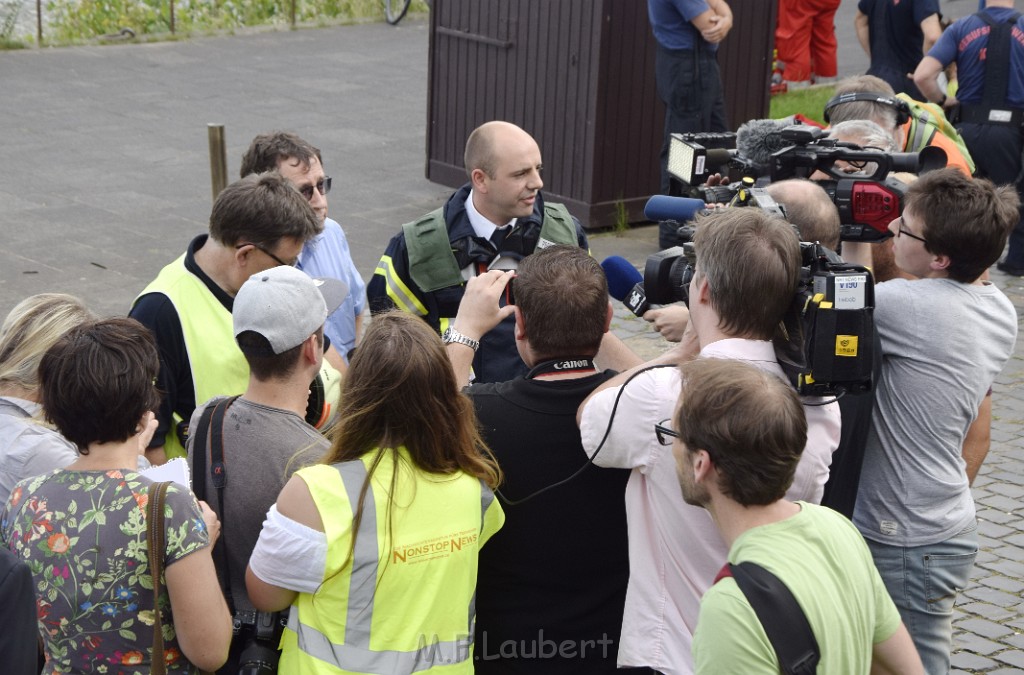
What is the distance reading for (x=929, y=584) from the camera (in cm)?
364

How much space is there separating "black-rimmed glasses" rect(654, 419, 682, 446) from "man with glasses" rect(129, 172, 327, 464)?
157cm

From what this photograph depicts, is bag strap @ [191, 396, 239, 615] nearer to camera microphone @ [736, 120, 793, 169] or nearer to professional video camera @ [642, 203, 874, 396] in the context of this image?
professional video camera @ [642, 203, 874, 396]

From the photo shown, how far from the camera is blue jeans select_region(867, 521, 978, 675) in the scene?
11.9 ft

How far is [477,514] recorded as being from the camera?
301 cm

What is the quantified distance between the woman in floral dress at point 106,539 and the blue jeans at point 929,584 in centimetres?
193

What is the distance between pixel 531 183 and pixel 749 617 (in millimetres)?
2758

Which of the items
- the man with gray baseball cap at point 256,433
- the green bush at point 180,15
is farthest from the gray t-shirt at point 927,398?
the green bush at point 180,15

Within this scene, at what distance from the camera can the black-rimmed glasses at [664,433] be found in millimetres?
2807

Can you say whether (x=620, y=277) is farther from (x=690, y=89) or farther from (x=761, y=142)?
(x=690, y=89)

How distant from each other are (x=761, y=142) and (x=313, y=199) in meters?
1.80

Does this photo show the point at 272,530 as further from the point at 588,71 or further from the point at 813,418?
the point at 588,71

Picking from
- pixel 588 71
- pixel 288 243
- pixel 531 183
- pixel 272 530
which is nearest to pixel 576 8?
pixel 588 71

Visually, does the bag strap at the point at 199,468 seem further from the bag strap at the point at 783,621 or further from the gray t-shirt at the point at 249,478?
the bag strap at the point at 783,621

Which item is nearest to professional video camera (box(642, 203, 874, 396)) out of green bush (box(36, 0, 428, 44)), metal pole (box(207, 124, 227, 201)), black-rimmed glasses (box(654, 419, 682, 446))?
black-rimmed glasses (box(654, 419, 682, 446))
